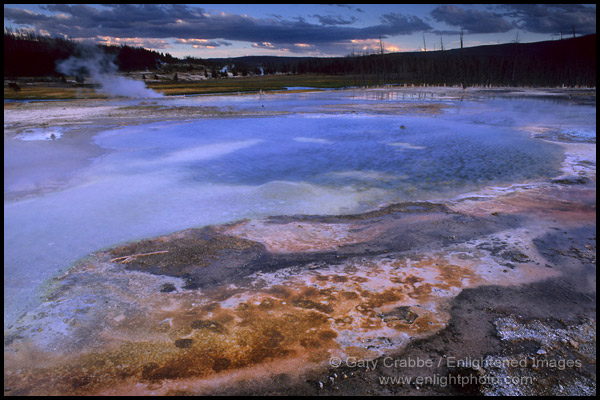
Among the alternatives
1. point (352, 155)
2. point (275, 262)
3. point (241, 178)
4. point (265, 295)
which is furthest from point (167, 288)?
point (352, 155)

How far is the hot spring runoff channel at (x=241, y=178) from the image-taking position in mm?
5395

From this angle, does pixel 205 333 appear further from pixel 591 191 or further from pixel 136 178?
pixel 591 191

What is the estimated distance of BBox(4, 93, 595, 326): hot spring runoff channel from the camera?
5.39m

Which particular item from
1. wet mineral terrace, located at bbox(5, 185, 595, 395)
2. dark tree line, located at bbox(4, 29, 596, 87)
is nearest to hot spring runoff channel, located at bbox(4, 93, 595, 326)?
wet mineral terrace, located at bbox(5, 185, 595, 395)

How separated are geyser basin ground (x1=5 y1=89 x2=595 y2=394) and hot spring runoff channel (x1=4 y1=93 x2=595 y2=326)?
6 centimetres

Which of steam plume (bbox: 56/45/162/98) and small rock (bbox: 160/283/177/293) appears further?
steam plume (bbox: 56/45/162/98)

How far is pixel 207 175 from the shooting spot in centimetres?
891

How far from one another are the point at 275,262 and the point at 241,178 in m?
4.45

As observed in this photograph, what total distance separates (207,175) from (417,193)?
15.9 ft

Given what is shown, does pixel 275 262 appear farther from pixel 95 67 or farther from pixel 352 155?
pixel 95 67

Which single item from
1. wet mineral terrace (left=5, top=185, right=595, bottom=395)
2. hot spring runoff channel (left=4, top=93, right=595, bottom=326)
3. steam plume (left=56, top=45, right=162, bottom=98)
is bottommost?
wet mineral terrace (left=5, top=185, right=595, bottom=395)

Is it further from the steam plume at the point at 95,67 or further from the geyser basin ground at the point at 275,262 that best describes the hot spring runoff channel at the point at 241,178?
the steam plume at the point at 95,67

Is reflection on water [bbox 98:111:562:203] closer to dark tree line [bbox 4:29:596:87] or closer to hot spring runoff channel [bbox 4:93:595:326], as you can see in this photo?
hot spring runoff channel [bbox 4:93:595:326]

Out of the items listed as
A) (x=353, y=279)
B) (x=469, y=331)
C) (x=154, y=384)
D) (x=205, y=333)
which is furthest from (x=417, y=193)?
(x=154, y=384)
